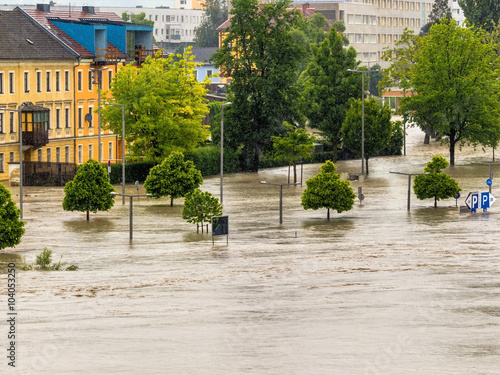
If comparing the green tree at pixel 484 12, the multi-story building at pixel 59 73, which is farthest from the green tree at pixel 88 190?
the green tree at pixel 484 12

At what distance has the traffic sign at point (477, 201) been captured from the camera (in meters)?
71.9

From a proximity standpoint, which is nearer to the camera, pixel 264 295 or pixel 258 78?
pixel 264 295

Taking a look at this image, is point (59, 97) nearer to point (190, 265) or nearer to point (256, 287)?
point (190, 265)

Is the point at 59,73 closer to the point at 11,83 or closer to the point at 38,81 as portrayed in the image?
the point at 38,81

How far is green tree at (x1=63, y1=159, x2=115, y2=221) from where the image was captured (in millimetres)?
66750

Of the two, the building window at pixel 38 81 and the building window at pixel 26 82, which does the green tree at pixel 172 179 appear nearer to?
the building window at pixel 26 82

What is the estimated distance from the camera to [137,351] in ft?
104

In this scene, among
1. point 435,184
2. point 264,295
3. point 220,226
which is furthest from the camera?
point 435,184

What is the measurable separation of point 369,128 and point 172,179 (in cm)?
3295

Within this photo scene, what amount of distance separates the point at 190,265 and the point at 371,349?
1823 centimetres

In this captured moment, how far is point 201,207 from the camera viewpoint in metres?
61.4

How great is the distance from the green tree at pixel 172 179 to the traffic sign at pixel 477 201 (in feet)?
60.5

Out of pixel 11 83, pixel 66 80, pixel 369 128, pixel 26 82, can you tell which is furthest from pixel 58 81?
pixel 369 128

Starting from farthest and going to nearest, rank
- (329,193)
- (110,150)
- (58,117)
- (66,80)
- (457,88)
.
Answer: (457,88) < (110,150) < (66,80) < (58,117) < (329,193)
